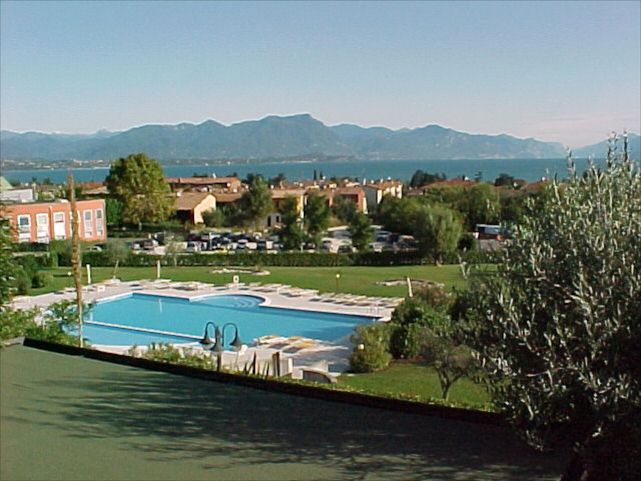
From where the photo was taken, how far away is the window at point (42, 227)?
1435 inches

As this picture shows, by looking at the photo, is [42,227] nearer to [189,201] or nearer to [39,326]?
[189,201]

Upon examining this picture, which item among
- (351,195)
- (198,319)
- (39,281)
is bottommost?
(198,319)

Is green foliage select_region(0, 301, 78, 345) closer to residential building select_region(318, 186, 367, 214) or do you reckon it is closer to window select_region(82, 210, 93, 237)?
window select_region(82, 210, 93, 237)

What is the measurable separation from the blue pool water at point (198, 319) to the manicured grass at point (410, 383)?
4479 mm

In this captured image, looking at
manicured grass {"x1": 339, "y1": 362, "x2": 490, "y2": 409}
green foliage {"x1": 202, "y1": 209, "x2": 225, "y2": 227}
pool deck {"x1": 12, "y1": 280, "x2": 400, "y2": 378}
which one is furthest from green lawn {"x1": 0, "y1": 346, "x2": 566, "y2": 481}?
green foliage {"x1": 202, "y1": 209, "x2": 225, "y2": 227}

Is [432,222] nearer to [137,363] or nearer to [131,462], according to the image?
[137,363]

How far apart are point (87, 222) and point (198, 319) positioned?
21.2m

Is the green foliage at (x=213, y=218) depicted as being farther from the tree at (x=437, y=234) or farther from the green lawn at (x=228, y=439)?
the green lawn at (x=228, y=439)

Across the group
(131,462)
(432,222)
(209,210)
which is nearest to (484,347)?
(131,462)

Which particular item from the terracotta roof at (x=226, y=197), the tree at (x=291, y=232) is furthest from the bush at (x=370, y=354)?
the terracotta roof at (x=226, y=197)

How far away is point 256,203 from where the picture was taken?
48500mm

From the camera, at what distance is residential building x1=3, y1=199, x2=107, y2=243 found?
35.7 metres

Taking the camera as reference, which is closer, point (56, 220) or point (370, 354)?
point (370, 354)

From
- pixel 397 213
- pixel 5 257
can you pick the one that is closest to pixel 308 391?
pixel 5 257
